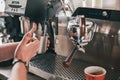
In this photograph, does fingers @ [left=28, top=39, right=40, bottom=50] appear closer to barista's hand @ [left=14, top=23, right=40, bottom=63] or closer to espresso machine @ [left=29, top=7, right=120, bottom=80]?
barista's hand @ [left=14, top=23, right=40, bottom=63]

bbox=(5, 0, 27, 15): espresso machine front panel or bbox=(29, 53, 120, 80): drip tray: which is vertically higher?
bbox=(5, 0, 27, 15): espresso machine front panel

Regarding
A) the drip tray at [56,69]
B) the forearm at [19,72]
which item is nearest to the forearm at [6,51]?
the drip tray at [56,69]

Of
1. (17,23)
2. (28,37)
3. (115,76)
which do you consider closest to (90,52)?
(115,76)

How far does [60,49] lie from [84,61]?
0.59 ft

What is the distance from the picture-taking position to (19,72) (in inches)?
35.9

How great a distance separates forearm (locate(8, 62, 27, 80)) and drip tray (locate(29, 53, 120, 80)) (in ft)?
0.36

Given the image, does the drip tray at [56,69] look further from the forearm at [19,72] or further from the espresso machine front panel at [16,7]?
the espresso machine front panel at [16,7]

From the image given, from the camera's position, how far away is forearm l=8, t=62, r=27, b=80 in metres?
0.87

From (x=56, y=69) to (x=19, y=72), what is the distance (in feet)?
0.67

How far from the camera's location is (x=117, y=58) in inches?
37.9

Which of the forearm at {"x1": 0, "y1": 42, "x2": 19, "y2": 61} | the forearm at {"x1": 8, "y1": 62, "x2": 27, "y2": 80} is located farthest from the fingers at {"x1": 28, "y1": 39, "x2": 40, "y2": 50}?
the forearm at {"x1": 0, "y1": 42, "x2": 19, "y2": 61}

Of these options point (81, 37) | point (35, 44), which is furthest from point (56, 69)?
point (81, 37)

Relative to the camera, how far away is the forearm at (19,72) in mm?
872

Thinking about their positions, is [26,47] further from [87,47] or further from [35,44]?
[87,47]
